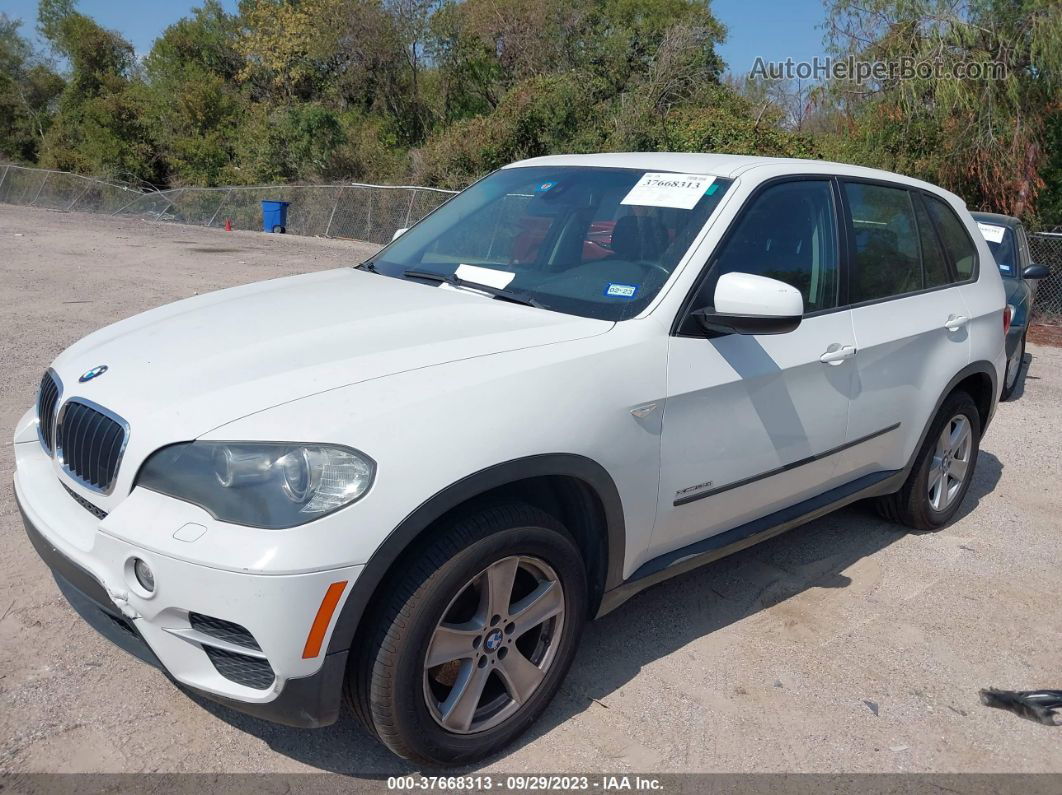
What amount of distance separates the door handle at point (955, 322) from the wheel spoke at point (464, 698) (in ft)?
9.96

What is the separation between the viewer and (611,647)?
372 centimetres

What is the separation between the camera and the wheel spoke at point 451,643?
8.87ft

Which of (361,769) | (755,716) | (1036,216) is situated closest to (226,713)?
(361,769)

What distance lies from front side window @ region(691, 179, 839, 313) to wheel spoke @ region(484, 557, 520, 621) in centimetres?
129

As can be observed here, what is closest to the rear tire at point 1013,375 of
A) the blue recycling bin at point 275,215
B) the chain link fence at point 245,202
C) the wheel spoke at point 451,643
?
the wheel spoke at point 451,643

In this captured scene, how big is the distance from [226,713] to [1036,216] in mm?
13986

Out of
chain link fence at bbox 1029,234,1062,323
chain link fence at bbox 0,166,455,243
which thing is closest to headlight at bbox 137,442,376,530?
chain link fence at bbox 1029,234,1062,323

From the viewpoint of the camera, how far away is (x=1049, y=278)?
41.5 ft

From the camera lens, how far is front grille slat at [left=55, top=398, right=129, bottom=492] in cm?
271

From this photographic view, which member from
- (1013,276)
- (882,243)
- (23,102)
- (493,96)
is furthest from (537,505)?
(23,102)

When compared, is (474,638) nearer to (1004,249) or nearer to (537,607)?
(537,607)

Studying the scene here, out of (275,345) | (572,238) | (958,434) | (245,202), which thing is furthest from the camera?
(245,202)

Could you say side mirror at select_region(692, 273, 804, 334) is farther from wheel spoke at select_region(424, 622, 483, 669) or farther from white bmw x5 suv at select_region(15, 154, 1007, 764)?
wheel spoke at select_region(424, 622, 483, 669)

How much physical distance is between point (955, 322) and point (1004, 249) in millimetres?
4668
